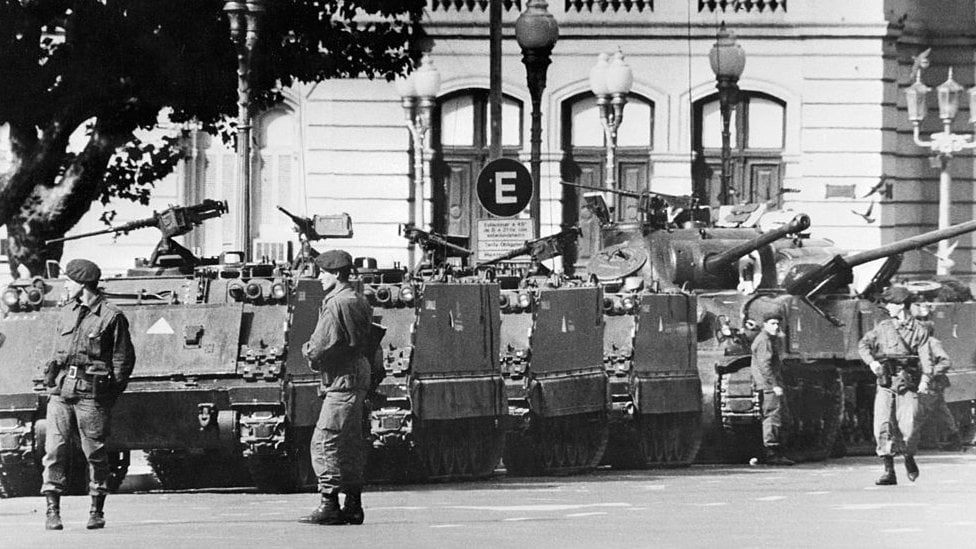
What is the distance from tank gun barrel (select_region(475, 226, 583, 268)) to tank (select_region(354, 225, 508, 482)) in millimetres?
2403

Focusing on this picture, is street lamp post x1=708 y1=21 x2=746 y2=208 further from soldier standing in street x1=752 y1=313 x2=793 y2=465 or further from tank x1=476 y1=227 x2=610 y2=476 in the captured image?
tank x1=476 y1=227 x2=610 y2=476

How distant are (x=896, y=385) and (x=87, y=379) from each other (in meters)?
7.77

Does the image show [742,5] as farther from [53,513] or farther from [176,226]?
[53,513]

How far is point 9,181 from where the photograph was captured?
29469mm

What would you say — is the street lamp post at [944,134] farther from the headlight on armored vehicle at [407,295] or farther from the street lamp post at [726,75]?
the headlight on armored vehicle at [407,295]

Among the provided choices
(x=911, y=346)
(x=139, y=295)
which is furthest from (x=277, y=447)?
(x=911, y=346)

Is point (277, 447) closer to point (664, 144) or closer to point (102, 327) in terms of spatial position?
point (102, 327)

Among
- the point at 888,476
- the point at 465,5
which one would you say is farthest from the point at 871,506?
the point at 465,5

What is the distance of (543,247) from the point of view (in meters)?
27.4

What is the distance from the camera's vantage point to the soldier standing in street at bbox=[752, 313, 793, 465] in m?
27.3

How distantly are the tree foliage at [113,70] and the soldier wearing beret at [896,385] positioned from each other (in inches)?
301

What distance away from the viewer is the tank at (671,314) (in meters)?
26.4

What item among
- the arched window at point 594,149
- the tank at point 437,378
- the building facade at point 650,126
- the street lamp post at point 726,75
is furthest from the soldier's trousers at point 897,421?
the arched window at point 594,149

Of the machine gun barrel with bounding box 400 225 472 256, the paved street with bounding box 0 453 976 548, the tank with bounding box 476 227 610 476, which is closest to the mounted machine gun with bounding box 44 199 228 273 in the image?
the machine gun barrel with bounding box 400 225 472 256
